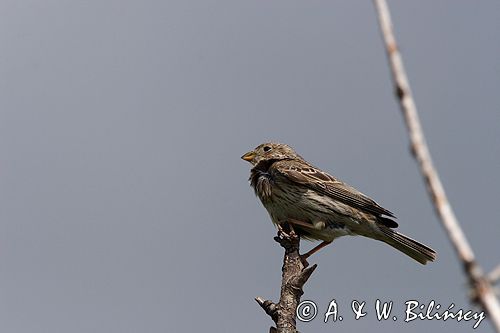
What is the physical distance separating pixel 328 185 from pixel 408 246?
4.77 ft

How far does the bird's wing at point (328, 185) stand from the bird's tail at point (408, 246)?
0.30m

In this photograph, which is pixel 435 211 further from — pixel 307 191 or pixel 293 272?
pixel 307 191

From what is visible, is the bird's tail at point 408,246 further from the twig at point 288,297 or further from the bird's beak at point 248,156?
the twig at point 288,297

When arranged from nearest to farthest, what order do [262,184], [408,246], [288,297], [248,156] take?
[288,297]
[408,246]
[262,184]
[248,156]

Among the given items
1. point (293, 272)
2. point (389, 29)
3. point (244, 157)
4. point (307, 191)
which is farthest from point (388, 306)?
point (389, 29)

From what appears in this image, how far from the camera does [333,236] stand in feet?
37.1

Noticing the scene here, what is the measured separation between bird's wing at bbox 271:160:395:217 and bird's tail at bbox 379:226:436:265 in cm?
30

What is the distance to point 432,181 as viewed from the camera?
2.04 metres

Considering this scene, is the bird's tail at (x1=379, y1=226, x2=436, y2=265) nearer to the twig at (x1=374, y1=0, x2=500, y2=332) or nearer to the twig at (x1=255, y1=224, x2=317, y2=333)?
the twig at (x1=255, y1=224, x2=317, y2=333)

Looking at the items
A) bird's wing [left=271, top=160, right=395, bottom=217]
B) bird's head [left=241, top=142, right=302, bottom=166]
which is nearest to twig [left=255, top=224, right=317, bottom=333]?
bird's wing [left=271, top=160, right=395, bottom=217]

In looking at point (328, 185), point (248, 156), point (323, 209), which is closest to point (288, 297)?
point (323, 209)

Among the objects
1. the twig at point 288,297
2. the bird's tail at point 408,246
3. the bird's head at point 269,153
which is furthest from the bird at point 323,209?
the twig at point 288,297

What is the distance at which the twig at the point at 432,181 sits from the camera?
189cm

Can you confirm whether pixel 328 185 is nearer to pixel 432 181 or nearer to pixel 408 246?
pixel 408 246
